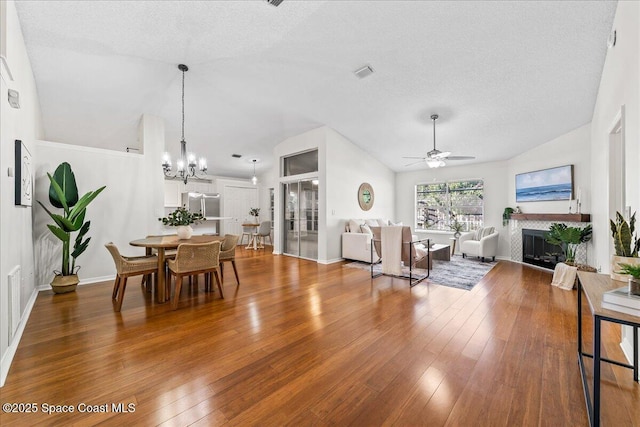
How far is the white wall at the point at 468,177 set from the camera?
21.5 ft

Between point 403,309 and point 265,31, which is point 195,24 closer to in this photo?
point 265,31

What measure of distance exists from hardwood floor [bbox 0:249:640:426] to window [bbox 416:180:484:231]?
3978 mm

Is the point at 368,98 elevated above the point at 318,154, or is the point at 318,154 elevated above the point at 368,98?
the point at 368,98

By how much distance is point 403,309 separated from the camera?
2980 mm

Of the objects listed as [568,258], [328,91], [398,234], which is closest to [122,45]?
[328,91]

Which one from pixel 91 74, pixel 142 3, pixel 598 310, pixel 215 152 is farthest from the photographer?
pixel 215 152

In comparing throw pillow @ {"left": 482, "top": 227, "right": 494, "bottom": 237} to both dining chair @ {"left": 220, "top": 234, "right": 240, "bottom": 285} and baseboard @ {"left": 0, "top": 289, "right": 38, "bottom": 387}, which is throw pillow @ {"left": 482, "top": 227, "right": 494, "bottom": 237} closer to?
dining chair @ {"left": 220, "top": 234, "right": 240, "bottom": 285}

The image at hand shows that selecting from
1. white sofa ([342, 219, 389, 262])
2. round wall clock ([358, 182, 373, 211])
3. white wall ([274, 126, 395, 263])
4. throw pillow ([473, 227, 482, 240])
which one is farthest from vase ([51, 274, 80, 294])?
throw pillow ([473, 227, 482, 240])

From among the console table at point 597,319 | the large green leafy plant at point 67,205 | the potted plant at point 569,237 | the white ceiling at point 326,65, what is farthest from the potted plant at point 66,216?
the potted plant at point 569,237

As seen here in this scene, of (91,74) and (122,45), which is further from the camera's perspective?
(91,74)

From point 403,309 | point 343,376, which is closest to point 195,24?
point 343,376

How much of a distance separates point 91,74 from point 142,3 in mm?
1874

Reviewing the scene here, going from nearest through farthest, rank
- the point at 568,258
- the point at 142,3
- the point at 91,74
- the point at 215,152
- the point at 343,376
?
1. the point at 343,376
2. the point at 142,3
3. the point at 91,74
4. the point at 568,258
5. the point at 215,152

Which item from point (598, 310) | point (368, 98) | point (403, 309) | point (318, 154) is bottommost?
point (403, 309)
